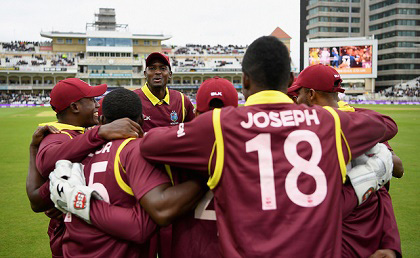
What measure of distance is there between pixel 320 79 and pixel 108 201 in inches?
71.5

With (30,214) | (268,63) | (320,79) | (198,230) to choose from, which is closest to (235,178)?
(198,230)

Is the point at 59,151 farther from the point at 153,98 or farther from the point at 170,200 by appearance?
the point at 153,98

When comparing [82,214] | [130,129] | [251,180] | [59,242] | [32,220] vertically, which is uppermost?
[130,129]

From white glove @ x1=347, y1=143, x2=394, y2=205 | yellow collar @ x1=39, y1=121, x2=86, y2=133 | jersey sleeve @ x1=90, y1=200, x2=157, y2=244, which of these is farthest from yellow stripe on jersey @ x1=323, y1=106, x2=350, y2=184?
yellow collar @ x1=39, y1=121, x2=86, y2=133

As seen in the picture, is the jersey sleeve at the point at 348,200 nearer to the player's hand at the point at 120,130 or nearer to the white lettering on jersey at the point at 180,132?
the white lettering on jersey at the point at 180,132

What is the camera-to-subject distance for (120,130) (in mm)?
2424

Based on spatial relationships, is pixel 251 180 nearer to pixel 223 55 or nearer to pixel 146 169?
pixel 146 169

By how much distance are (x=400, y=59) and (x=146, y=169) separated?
289 feet

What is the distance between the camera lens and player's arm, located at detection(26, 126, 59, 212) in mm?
2824

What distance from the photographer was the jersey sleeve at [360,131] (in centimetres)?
215

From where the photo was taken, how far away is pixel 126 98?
257 centimetres

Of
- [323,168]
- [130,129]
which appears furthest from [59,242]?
[323,168]

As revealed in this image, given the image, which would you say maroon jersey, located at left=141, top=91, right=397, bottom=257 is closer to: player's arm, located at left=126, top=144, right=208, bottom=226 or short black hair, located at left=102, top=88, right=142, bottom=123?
player's arm, located at left=126, top=144, right=208, bottom=226

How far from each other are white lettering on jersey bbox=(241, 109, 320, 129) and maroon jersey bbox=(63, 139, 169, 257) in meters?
0.62
